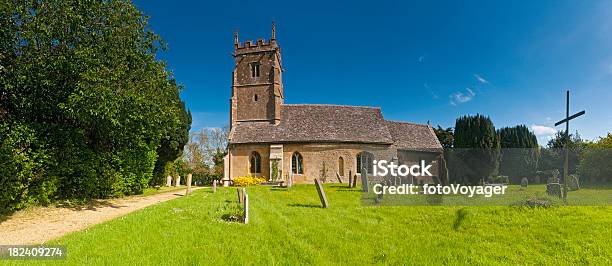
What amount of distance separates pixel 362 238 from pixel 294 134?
2423cm

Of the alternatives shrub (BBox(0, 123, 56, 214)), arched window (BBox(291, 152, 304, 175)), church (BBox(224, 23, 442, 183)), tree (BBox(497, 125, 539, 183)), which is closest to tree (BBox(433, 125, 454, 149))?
church (BBox(224, 23, 442, 183))

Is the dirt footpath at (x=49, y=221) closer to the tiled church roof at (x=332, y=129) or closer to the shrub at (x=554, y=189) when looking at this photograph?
the shrub at (x=554, y=189)

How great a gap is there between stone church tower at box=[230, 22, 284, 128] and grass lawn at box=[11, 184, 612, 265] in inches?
926

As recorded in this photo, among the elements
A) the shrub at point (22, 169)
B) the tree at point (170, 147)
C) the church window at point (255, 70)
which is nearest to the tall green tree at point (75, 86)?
the shrub at point (22, 169)

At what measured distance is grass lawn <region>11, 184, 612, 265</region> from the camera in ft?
21.8

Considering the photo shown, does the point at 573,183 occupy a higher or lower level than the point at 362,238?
higher

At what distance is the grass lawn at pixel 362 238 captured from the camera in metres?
6.65

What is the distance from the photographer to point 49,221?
1035 centimetres

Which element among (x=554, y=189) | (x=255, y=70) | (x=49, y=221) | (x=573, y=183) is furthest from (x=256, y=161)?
(x=573, y=183)

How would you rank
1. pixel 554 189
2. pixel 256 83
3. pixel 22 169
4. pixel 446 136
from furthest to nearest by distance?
pixel 446 136 → pixel 256 83 → pixel 554 189 → pixel 22 169

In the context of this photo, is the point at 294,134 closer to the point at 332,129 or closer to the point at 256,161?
the point at 332,129

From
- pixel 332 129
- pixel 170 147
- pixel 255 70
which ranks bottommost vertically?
pixel 170 147

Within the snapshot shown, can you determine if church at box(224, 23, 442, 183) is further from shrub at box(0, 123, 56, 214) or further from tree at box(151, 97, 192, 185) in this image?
shrub at box(0, 123, 56, 214)

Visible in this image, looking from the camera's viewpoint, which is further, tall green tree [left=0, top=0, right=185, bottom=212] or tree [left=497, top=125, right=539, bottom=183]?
tree [left=497, top=125, right=539, bottom=183]
